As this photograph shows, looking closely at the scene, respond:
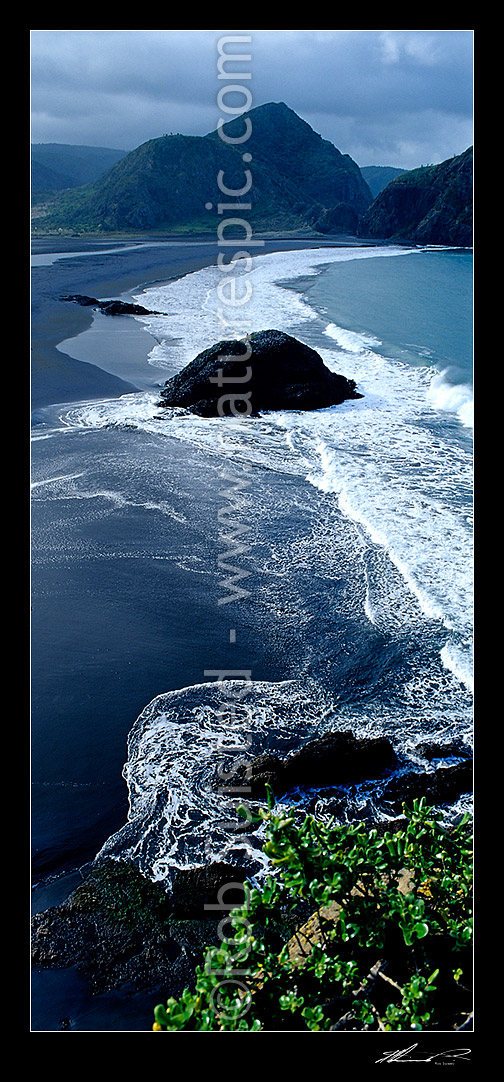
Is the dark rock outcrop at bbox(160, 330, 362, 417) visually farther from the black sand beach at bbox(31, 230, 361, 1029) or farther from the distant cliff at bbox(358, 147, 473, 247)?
the distant cliff at bbox(358, 147, 473, 247)

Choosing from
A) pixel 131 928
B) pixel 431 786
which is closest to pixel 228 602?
pixel 431 786

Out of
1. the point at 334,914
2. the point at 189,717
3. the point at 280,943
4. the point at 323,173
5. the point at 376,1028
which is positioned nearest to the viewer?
the point at 376,1028

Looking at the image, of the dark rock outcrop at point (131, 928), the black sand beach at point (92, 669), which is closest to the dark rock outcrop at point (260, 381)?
the black sand beach at point (92, 669)

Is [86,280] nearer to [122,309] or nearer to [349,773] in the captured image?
[122,309]

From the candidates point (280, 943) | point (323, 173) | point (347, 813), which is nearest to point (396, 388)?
point (347, 813)

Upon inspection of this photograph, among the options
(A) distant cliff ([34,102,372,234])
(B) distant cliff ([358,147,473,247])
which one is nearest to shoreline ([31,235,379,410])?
(B) distant cliff ([358,147,473,247])
